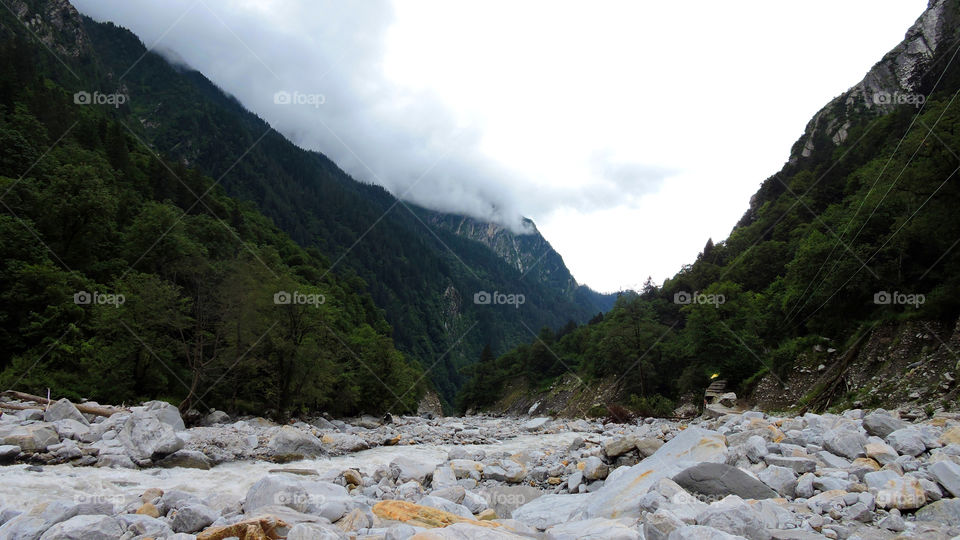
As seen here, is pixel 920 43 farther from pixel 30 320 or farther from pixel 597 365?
pixel 30 320

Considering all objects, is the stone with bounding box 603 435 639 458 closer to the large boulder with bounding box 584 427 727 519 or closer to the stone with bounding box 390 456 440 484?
the large boulder with bounding box 584 427 727 519

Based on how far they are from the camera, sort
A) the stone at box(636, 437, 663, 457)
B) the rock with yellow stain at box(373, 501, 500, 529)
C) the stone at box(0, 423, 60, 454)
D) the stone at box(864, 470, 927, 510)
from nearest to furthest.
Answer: the stone at box(864, 470, 927, 510), the rock with yellow stain at box(373, 501, 500, 529), the stone at box(0, 423, 60, 454), the stone at box(636, 437, 663, 457)

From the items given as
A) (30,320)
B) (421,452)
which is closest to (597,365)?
(421,452)

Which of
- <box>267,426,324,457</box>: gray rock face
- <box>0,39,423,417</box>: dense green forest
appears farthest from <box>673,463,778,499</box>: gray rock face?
<box>0,39,423,417</box>: dense green forest

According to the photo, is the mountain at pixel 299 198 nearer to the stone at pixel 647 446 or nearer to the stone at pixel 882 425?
the stone at pixel 647 446

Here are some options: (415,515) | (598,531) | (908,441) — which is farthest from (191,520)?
(908,441)

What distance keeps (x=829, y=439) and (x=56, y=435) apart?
1895 cm

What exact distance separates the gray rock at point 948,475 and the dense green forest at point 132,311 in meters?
26.8

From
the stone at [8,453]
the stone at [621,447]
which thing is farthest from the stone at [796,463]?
the stone at [8,453]

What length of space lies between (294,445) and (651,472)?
1372cm

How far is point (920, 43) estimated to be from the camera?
72188 mm

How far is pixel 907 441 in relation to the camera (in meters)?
7.68

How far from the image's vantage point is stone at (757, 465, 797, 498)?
22.4 feet

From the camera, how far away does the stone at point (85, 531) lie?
472cm
